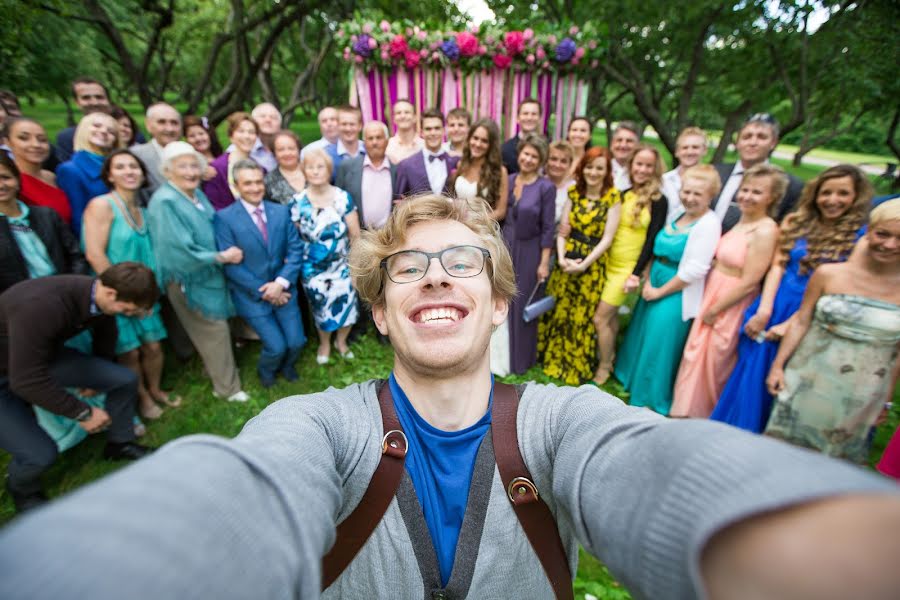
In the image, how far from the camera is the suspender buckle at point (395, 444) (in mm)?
1199

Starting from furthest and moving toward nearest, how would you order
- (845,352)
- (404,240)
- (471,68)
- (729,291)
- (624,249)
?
(471,68)
(624,249)
(729,291)
(845,352)
(404,240)

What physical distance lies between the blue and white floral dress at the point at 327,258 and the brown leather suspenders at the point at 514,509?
2.98 m

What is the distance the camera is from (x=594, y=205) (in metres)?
3.77

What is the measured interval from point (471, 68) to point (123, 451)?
6.45 m

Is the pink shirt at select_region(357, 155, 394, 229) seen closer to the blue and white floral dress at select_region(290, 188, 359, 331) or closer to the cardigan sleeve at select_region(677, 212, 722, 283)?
the blue and white floral dress at select_region(290, 188, 359, 331)

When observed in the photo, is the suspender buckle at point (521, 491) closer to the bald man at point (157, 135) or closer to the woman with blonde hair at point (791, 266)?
the woman with blonde hair at point (791, 266)

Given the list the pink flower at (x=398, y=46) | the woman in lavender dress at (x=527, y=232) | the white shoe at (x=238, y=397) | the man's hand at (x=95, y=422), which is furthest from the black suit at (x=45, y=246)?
the pink flower at (x=398, y=46)

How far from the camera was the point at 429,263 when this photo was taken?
1583 mm

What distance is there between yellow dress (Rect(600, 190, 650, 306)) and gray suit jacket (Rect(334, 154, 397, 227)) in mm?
2374

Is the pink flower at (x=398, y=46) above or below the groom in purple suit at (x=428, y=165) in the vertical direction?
above

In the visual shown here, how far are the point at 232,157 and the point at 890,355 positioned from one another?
19.4ft

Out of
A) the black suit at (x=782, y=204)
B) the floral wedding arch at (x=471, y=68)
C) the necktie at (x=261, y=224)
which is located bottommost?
the necktie at (x=261, y=224)

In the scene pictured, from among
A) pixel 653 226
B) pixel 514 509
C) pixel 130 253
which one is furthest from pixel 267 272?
pixel 653 226

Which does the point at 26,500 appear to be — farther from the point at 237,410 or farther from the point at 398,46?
the point at 398,46
